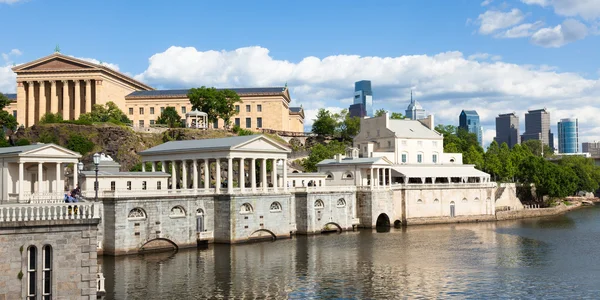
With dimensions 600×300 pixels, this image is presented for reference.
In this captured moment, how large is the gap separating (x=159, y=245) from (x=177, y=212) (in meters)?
3.93

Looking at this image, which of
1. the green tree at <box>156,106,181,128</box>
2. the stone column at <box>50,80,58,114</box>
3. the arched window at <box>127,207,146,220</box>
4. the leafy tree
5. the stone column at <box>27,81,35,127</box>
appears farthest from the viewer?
the stone column at <box>27,81,35,127</box>

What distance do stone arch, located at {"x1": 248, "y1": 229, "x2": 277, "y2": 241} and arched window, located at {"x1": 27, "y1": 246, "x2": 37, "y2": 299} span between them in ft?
137

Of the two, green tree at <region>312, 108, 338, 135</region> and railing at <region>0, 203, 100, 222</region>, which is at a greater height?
green tree at <region>312, 108, 338, 135</region>

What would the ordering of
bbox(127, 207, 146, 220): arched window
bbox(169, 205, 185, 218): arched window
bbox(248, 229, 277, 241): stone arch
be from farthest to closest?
bbox(248, 229, 277, 241): stone arch
bbox(169, 205, 185, 218): arched window
bbox(127, 207, 146, 220): arched window

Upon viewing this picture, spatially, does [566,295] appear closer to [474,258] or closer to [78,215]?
[474,258]

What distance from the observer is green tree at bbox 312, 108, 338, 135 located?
483 feet

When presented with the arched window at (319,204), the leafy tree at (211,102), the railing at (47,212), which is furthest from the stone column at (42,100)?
the railing at (47,212)

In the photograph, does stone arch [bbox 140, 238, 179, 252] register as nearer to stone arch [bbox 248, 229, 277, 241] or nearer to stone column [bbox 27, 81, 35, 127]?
stone arch [bbox 248, 229, 277, 241]

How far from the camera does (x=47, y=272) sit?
31.0 meters

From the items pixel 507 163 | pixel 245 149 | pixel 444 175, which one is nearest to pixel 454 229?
pixel 444 175

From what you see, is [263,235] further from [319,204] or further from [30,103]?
[30,103]

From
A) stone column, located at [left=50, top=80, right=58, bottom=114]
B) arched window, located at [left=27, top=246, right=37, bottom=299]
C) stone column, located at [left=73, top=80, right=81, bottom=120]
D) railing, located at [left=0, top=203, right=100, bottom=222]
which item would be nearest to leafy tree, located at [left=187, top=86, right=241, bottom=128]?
stone column, located at [left=73, top=80, right=81, bottom=120]

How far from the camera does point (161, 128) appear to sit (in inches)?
4719

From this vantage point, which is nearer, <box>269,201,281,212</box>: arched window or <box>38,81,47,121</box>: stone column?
<box>269,201,281,212</box>: arched window
